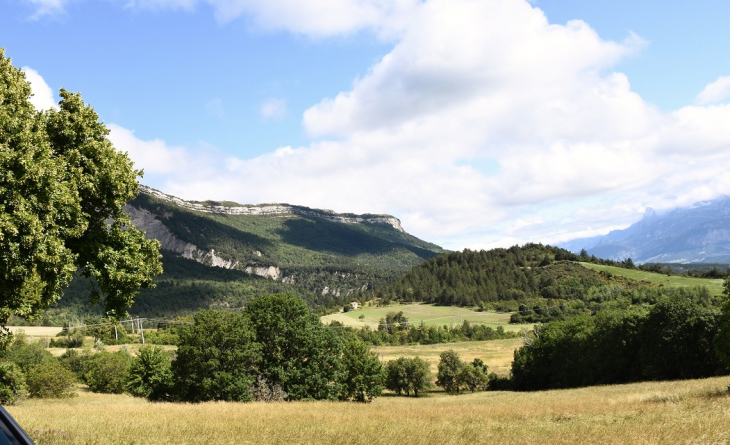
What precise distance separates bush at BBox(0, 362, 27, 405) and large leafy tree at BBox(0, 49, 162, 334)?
44727 millimetres

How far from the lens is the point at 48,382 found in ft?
206

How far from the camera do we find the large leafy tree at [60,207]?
45.4 ft

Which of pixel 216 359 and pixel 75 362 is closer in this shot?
pixel 216 359

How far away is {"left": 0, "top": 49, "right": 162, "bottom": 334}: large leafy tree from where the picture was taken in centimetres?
1385

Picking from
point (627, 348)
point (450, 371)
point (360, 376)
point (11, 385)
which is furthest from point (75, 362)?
point (627, 348)

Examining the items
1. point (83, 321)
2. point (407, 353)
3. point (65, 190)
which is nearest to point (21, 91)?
point (65, 190)

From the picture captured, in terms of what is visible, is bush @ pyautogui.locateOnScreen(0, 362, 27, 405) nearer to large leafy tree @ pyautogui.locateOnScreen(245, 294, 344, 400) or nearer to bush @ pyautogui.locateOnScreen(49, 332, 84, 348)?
large leafy tree @ pyautogui.locateOnScreen(245, 294, 344, 400)

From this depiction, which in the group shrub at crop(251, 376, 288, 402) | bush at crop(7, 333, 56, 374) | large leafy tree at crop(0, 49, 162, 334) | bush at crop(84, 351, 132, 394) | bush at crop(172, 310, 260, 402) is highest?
large leafy tree at crop(0, 49, 162, 334)

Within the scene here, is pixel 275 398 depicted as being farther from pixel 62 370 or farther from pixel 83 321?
pixel 83 321

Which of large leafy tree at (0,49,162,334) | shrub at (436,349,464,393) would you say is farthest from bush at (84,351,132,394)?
large leafy tree at (0,49,162,334)

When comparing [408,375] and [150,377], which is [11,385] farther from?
[408,375]

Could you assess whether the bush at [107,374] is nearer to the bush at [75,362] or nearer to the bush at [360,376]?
the bush at [75,362]

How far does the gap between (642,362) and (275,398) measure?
2241 inches

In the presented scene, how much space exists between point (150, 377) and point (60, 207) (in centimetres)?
6050
